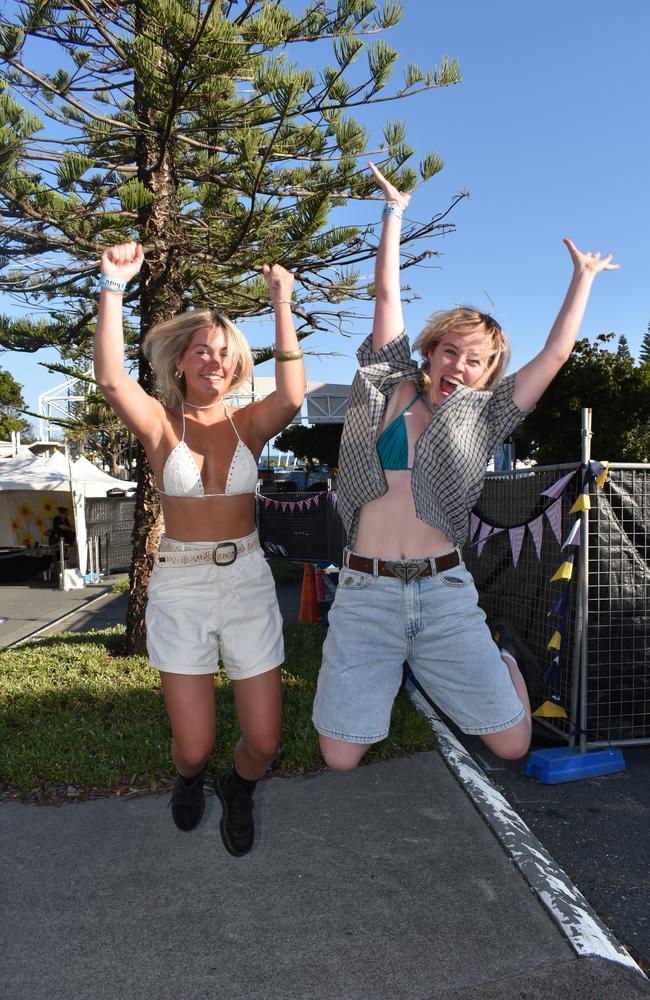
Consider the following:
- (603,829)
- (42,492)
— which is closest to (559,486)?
(603,829)

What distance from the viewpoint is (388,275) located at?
296cm

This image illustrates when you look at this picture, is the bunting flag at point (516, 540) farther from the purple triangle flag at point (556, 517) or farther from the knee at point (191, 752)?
the knee at point (191, 752)

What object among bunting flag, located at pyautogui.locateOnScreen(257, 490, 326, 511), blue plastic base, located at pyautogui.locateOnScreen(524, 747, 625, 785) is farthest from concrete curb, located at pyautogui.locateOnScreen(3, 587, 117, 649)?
blue plastic base, located at pyautogui.locateOnScreen(524, 747, 625, 785)

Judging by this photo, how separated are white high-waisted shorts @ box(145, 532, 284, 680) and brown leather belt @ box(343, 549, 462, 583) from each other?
48 centimetres

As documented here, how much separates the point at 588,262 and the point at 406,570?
136 centimetres

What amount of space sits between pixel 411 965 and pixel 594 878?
119 cm

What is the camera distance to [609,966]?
8.70ft

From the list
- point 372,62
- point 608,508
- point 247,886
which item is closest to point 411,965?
point 247,886

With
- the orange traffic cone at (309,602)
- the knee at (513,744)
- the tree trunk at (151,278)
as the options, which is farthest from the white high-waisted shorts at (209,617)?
the orange traffic cone at (309,602)

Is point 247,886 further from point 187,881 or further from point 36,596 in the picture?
point 36,596

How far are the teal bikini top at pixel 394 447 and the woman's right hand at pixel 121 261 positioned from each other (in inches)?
45.7

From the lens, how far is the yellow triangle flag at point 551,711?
491 cm

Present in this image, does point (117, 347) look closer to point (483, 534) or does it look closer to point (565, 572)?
point (565, 572)

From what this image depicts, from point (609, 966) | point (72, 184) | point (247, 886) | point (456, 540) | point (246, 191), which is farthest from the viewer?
point (246, 191)
